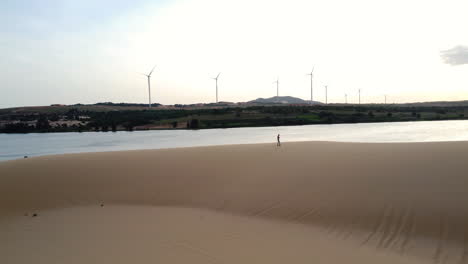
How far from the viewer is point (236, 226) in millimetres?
8273

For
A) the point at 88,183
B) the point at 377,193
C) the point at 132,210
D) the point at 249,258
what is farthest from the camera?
the point at 88,183

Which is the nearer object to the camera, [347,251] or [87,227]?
[347,251]

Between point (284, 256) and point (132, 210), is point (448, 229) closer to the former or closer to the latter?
point (284, 256)

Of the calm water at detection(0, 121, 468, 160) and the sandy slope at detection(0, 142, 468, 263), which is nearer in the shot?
the sandy slope at detection(0, 142, 468, 263)

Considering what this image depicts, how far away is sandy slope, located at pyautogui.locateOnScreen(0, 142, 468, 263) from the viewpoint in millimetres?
6747

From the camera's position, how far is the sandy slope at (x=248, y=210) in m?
6.75

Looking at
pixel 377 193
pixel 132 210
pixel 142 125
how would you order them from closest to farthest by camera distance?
pixel 377 193
pixel 132 210
pixel 142 125

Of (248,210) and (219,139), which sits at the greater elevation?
(219,139)

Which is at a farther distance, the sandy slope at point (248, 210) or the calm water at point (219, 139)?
the calm water at point (219, 139)

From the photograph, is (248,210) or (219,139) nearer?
(248,210)

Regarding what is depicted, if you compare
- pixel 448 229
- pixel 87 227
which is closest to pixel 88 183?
pixel 87 227

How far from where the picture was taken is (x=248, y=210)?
9.45m

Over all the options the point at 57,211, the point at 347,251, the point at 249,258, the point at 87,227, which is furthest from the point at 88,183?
the point at 347,251

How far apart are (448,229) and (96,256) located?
7.35 meters
